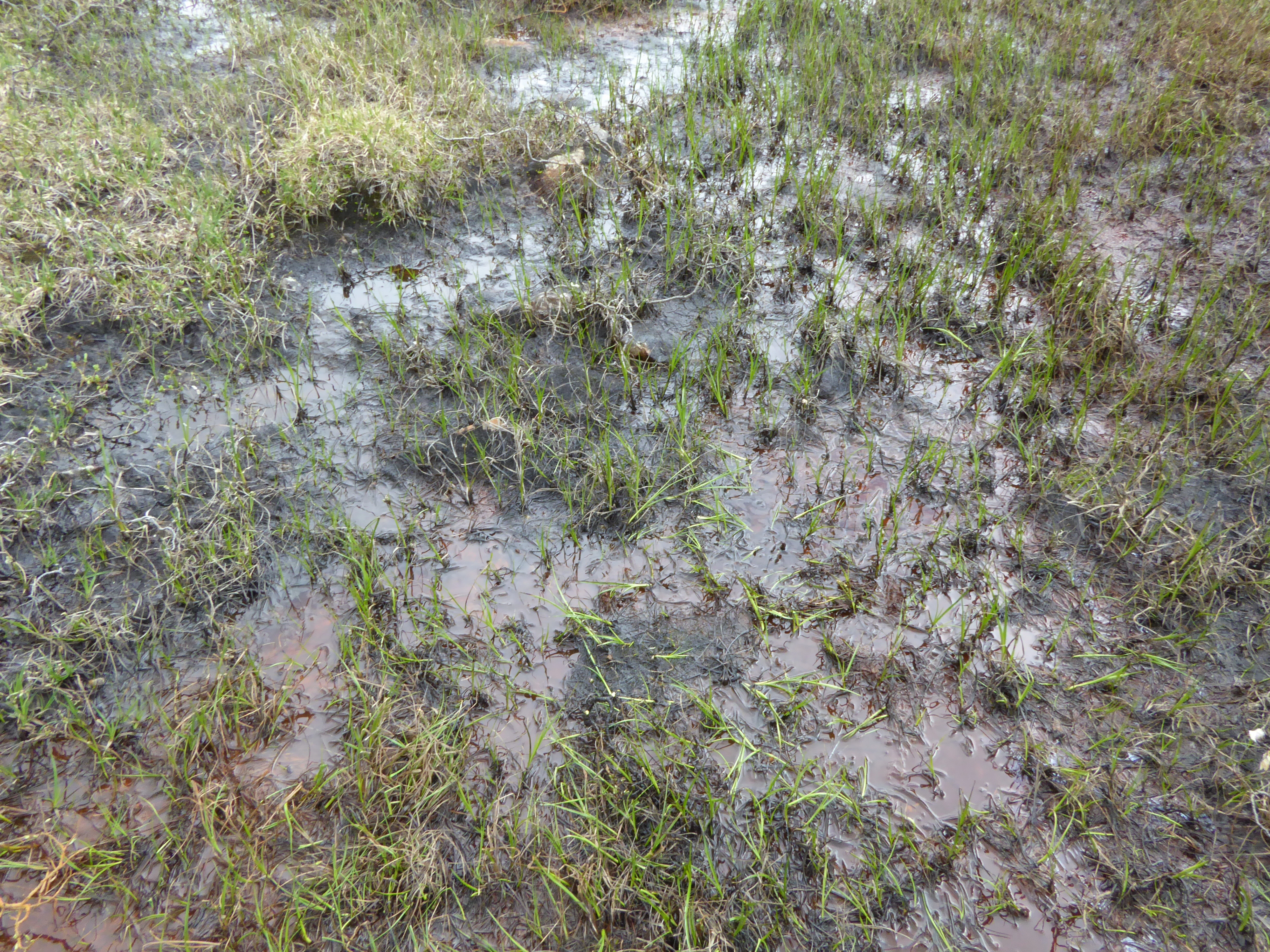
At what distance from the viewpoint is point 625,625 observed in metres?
2.70

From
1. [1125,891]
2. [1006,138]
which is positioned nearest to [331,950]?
[1125,891]

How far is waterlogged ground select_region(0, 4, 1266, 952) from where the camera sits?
206cm

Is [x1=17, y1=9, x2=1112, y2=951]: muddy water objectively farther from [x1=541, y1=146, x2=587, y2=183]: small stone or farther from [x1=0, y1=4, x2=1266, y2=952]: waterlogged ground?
[x1=541, y1=146, x2=587, y2=183]: small stone

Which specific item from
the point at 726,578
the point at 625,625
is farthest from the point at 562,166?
the point at 625,625

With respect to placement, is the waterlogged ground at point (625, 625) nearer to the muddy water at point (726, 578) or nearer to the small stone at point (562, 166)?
the muddy water at point (726, 578)

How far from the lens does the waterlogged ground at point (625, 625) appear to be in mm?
2064

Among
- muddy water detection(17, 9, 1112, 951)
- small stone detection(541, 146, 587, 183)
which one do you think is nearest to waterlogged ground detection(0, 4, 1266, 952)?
muddy water detection(17, 9, 1112, 951)

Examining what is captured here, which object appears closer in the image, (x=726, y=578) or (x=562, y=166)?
(x=726, y=578)

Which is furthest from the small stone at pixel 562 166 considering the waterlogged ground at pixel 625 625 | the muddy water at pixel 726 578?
the muddy water at pixel 726 578

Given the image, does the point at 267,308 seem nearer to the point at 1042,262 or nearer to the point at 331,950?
the point at 331,950

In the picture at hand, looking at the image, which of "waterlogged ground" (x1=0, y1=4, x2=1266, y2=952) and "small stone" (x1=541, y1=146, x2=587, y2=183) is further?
"small stone" (x1=541, y1=146, x2=587, y2=183)

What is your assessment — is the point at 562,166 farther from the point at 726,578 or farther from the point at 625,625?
the point at 625,625

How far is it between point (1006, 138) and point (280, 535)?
506cm

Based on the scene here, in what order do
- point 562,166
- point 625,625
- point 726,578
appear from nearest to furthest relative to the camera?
point 625,625
point 726,578
point 562,166
